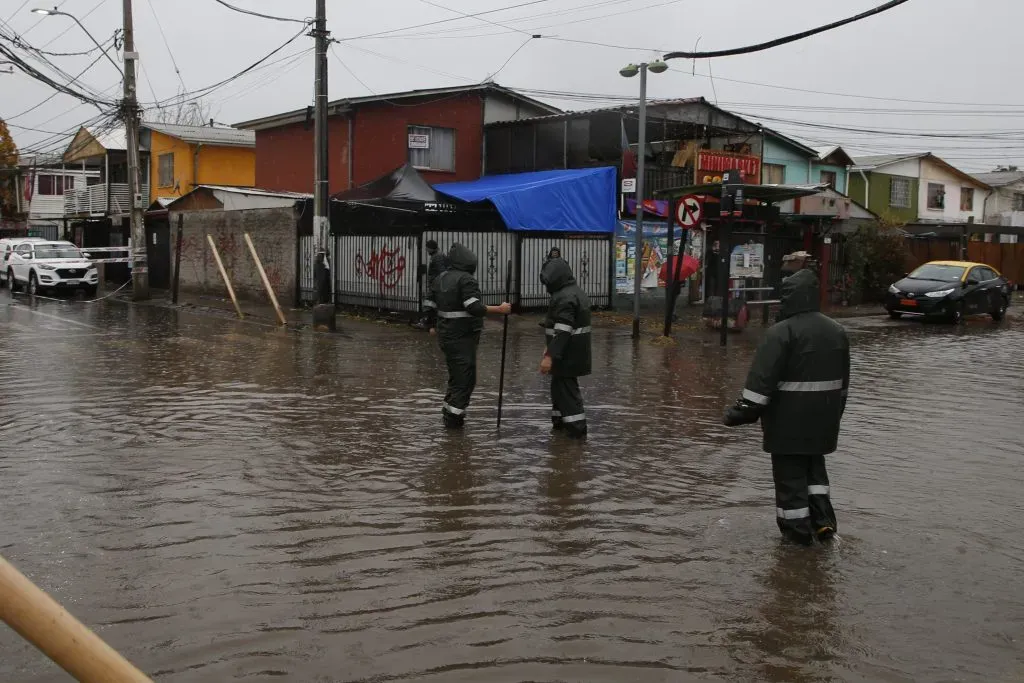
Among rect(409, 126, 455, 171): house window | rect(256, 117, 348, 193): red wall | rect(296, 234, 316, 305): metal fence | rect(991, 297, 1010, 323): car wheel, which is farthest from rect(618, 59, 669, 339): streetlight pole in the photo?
rect(991, 297, 1010, 323): car wheel

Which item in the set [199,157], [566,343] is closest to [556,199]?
[566,343]

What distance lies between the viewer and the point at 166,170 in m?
38.4

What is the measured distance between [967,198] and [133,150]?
38202mm

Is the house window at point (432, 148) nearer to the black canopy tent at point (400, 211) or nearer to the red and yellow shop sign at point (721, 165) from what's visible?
the black canopy tent at point (400, 211)

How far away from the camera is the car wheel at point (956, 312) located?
23562 mm

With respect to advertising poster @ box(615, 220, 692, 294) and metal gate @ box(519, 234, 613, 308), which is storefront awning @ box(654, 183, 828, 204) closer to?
metal gate @ box(519, 234, 613, 308)

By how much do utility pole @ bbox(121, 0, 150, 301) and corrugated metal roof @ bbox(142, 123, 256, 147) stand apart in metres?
11.2

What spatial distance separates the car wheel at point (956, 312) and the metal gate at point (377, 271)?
12.9m

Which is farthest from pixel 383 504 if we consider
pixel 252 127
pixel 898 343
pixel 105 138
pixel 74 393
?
pixel 105 138

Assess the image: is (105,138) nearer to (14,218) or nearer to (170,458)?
(14,218)

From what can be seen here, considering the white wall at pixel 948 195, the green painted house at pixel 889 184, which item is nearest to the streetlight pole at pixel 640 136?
the green painted house at pixel 889 184

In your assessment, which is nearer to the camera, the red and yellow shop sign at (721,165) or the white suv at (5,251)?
the red and yellow shop sign at (721,165)

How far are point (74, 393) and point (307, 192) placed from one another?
19145 mm

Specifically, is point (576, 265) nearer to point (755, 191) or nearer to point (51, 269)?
point (755, 191)
